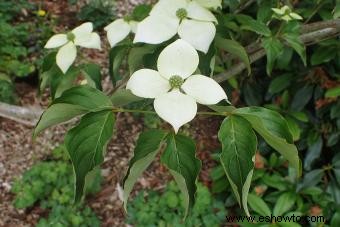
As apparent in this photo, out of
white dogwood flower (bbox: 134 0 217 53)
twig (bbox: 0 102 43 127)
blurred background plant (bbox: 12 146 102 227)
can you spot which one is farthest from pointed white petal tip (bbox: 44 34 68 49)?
blurred background plant (bbox: 12 146 102 227)


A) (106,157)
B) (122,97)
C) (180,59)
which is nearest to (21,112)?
(122,97)

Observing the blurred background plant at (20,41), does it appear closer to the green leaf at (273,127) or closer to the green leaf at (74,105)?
the green leaf at (74,105)

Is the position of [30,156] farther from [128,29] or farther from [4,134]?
[128,29]

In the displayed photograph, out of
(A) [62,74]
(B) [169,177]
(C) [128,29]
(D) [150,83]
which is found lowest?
(B) [169,177]

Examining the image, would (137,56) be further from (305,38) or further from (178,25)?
(305,38)

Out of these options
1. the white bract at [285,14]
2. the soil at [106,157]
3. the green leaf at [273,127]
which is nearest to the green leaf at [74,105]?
the green leaf at [273,127]

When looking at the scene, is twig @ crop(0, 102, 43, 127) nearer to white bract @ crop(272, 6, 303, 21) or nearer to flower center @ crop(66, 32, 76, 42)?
flower center @ crop(66, 32, 76, 42)

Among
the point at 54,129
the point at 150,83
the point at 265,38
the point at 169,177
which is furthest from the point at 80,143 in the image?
the point at 54,129
